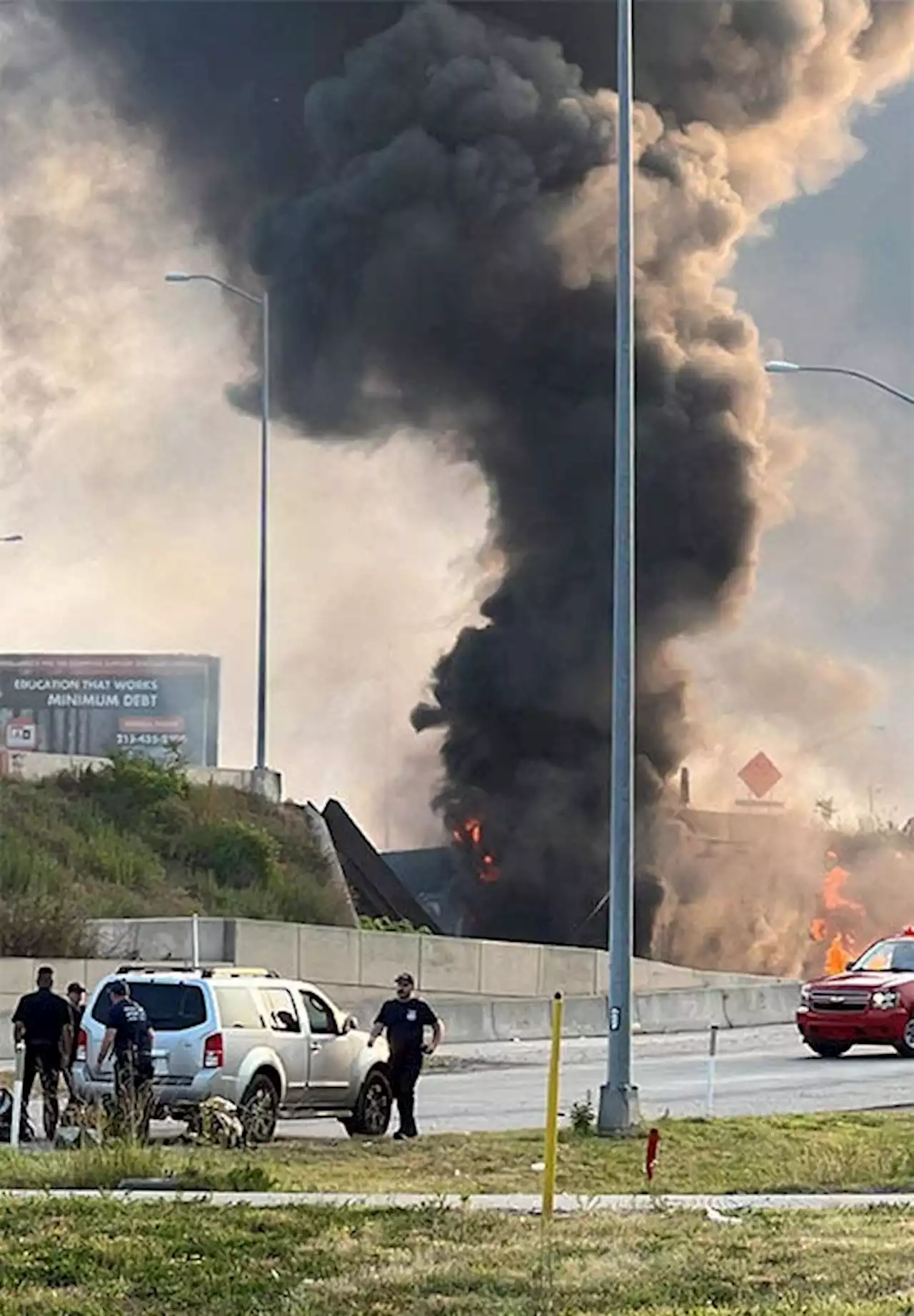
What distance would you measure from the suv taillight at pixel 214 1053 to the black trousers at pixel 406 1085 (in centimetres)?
147

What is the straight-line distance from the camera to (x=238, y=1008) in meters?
17.2

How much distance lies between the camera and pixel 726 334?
167ft

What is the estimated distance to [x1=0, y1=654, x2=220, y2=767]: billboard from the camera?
47.8 metres

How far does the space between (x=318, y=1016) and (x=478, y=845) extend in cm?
2922

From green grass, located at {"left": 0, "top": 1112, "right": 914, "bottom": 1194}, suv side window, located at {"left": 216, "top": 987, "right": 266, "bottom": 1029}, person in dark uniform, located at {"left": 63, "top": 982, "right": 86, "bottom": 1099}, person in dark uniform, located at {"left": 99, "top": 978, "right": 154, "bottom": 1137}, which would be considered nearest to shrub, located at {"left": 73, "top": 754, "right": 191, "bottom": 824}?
person in dark uniform, located at {"left": 63, "top": 982, "right": 86, "bottom": 1099}

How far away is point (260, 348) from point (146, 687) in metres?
8.43

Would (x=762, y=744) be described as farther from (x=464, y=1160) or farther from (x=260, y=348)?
(x=464, y=1160)

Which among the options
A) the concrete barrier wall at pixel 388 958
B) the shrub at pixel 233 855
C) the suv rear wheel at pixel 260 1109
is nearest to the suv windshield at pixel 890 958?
the concrete barrier wall at pixel 388 958

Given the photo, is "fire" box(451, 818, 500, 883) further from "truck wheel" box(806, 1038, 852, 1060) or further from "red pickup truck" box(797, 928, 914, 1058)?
"red pickup truck" box(797, 928, 914, 1058)

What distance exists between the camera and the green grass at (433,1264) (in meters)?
7.69

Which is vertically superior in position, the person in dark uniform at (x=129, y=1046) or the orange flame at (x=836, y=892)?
the orange flame at (x=836, y=892)

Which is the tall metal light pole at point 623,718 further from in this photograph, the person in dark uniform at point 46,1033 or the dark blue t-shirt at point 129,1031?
the person in dark uniform at point 46,1033

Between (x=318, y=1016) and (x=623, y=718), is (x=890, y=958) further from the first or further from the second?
(x=318, y=1016)

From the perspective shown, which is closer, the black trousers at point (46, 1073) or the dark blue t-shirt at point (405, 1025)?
the black trousers at point (46, 1073)
